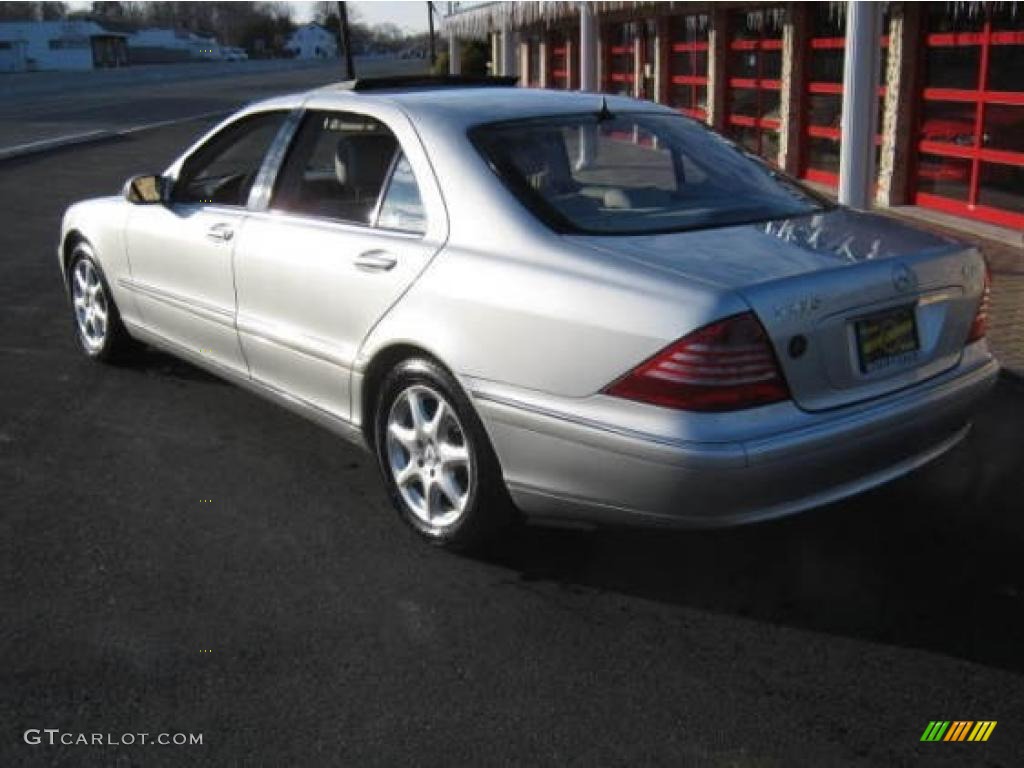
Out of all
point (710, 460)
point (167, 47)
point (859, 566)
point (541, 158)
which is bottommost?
point (859, 566)

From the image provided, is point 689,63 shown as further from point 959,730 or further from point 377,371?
point 959,730

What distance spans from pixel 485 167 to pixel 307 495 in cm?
153

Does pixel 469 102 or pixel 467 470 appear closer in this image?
pixel 467 470

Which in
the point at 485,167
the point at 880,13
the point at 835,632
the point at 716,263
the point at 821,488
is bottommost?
the point at 835,632

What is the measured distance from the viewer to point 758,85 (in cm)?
1430

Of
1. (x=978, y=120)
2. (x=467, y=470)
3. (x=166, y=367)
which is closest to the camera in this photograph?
(x=467, y=470)

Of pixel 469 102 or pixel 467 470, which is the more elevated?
pixel 469 102

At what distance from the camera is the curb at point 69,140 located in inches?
A: 861

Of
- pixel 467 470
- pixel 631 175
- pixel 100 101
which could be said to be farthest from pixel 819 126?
pixel 100 101

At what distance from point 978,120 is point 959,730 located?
830 centimetres

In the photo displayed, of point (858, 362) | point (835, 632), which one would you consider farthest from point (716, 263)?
point (835, 632)

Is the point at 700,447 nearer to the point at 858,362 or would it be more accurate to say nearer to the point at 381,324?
the point at 858,362

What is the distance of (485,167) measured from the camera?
3.72m

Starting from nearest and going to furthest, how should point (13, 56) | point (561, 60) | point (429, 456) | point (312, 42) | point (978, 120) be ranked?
point (429, 456), point (978, 120), point (561, 60), point (13, 56), point (312, 42)
